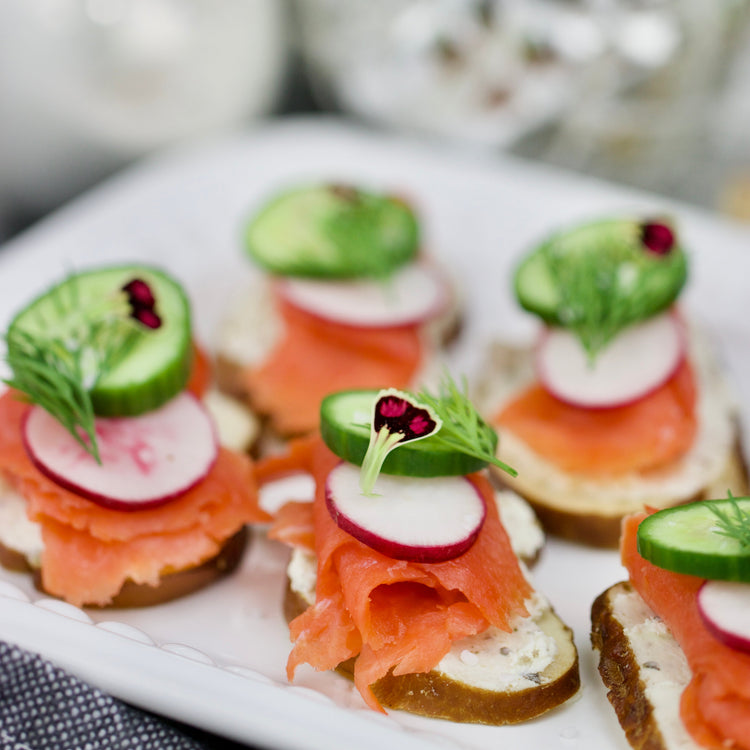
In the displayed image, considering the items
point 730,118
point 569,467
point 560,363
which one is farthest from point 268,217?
point 730,118

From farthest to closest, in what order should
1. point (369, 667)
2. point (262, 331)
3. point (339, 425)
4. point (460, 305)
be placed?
point (460, 305) < point (262, 331) < point (339, 425) < point (369, 667)

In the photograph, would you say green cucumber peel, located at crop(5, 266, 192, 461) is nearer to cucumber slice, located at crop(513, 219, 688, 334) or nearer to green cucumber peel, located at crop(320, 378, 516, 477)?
green cucumber peel, located at crop(320, 378, 516, 477)

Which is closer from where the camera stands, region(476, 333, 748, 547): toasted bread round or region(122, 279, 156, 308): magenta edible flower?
region(122, 279, 156, 308): magenta edible flower

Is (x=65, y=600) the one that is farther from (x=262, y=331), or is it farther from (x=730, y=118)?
(x=730, y=118)

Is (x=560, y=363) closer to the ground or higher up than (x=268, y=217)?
closer to the ground

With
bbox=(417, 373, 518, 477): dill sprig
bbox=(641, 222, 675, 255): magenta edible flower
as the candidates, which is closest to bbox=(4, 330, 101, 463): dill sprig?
bbox=(417, 373, 518, 477): dill sprig

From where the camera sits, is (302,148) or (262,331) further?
(302,148)

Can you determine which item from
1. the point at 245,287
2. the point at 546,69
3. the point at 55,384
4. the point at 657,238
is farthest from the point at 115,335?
the point at 546,69
